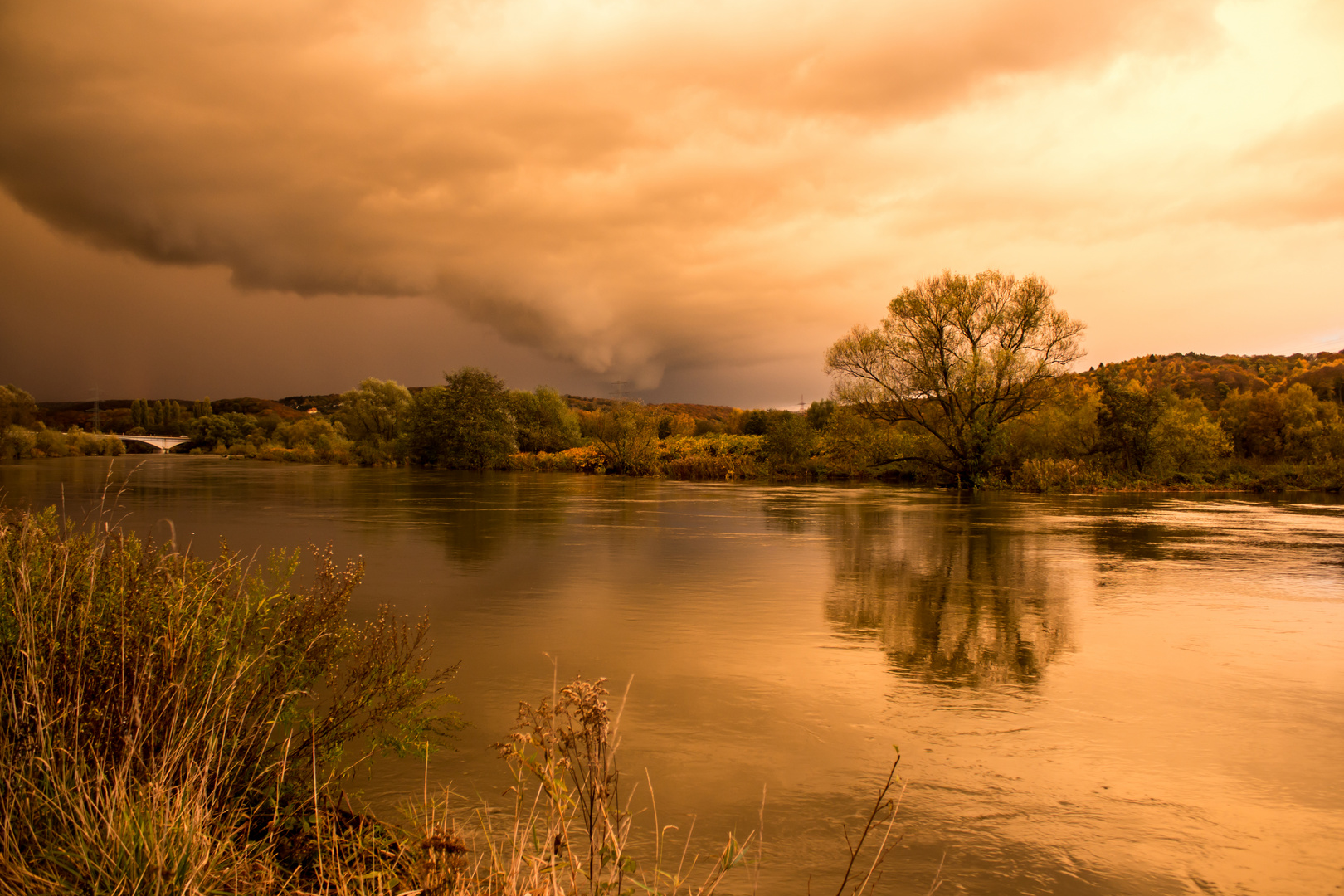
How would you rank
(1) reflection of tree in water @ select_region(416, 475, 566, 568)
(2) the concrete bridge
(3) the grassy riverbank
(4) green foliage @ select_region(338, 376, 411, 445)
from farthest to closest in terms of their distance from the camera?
(2) the concrete bridge
(4) green foliage @ select_region(338, 376, 411, 445)
(1) reflection of tree in water @ select_region(416, 475, 566, 568)
(3) the grassy riverbank

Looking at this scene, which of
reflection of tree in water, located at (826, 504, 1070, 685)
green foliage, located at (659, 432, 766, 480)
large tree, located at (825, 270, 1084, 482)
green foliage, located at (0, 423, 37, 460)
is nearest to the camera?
reflection of tree in water, located at (826, 504, 1070, 685)

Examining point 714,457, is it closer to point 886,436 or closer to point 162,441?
point 886,436

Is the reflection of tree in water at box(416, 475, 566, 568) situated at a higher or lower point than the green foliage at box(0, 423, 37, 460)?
lower

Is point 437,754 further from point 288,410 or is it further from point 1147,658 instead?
point 288,410

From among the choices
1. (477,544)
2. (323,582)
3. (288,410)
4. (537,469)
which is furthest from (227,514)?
(288,410)

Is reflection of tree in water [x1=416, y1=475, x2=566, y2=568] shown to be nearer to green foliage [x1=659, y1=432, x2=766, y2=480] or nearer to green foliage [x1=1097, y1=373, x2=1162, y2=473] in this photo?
green foliage [x1=659, y1=432, x2=766, y2=480]

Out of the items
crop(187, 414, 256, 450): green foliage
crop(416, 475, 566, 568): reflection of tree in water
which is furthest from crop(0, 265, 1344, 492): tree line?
crop(187, 414, 256, 450): green foliage

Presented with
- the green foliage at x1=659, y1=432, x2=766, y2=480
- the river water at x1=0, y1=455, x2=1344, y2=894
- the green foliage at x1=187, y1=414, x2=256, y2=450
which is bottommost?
the river water at x1=0, y1=455, x2=1344, y2=894

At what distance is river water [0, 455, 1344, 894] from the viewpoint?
3125mm

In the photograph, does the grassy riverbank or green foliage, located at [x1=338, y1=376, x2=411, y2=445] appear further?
green foliage, located at [x1=338, y1=376, x2=411, y2=445]

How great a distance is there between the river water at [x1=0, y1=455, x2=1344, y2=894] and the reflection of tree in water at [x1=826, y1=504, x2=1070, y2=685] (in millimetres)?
46

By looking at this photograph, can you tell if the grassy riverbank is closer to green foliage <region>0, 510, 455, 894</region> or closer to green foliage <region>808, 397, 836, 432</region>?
green foliage <region>0, 510, 455, 894</region>

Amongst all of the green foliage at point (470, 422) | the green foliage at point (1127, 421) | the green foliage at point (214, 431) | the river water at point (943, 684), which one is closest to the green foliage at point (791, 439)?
the green foliage at point (1127, 421)

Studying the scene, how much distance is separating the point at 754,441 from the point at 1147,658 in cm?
3191
